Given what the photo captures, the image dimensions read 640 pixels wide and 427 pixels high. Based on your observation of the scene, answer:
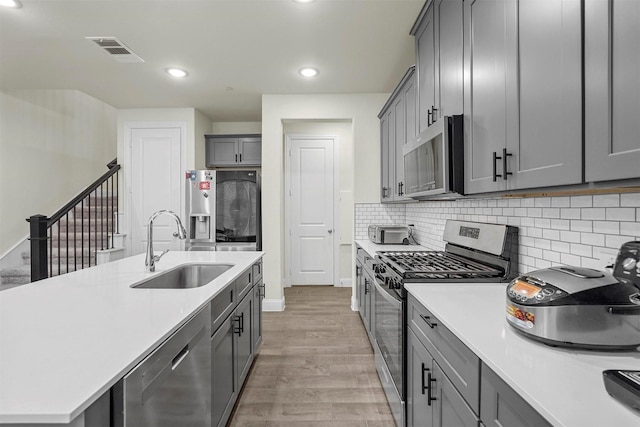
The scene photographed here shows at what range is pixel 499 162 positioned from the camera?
53.2 inches

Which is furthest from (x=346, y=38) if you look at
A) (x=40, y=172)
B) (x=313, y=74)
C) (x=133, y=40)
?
(x=40, y=172)

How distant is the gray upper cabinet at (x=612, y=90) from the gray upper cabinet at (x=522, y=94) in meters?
0.04

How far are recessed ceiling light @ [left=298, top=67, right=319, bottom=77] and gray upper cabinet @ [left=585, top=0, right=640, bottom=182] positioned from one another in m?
2.68

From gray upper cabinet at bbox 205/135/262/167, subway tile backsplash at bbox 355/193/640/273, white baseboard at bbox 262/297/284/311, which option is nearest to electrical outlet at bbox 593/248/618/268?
subway tile backsplash at bbox 355/193/640/273

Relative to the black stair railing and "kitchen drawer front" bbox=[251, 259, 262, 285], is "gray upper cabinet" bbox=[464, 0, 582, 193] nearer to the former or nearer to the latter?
"kitchen drawer front" bbox=[251, 259, 262, 285]

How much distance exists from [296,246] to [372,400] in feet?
10.5

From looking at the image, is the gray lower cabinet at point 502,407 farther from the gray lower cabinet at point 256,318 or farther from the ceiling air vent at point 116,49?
the ceiling air vent at point 116,49

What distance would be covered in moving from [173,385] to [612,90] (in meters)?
1.55

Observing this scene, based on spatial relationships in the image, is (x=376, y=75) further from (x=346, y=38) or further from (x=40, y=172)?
(x=40, y=172)

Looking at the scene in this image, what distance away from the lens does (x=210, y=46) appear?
2840 millimetres

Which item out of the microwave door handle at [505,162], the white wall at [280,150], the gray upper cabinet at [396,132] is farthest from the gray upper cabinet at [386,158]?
the microwave door handle at [505,162]

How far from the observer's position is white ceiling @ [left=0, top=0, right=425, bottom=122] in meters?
2.32

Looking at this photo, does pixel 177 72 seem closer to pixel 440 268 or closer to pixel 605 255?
pixel 440 268

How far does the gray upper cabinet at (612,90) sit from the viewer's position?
758mm
